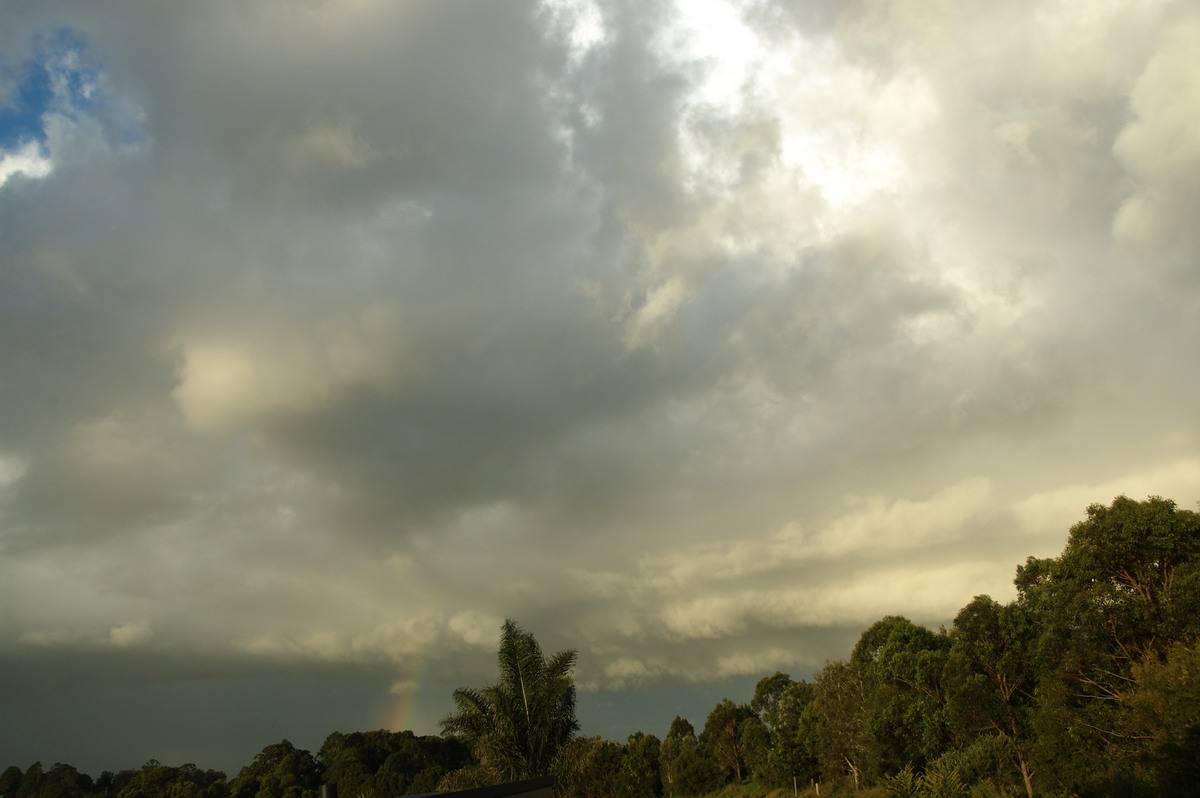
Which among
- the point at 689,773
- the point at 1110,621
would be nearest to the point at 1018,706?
the point at 1110,621

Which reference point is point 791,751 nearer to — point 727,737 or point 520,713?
point 727,737

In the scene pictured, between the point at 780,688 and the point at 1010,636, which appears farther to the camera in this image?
the point at 780,688

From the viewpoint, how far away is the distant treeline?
35.1 meters

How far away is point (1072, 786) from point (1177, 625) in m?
10.8

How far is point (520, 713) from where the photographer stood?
33156 mm

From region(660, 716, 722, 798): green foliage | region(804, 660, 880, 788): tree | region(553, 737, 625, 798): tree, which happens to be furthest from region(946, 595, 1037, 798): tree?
region(660, 716, 722, 798): green foliage

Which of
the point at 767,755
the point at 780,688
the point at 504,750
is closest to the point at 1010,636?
the point at 504,750

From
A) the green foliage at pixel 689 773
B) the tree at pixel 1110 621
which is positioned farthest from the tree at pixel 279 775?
the tree at pixel 1110 621

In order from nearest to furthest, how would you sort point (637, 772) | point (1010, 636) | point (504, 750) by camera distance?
1. point (504, 750)
2. point (1010, 636)
3. point (637, 772)

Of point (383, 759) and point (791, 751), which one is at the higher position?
point (383, 759)

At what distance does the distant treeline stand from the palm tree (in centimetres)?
147

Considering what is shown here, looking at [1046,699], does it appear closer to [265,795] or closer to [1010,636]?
[1010,636]

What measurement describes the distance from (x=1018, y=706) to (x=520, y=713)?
3995 centimetres

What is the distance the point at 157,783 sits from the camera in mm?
100688
